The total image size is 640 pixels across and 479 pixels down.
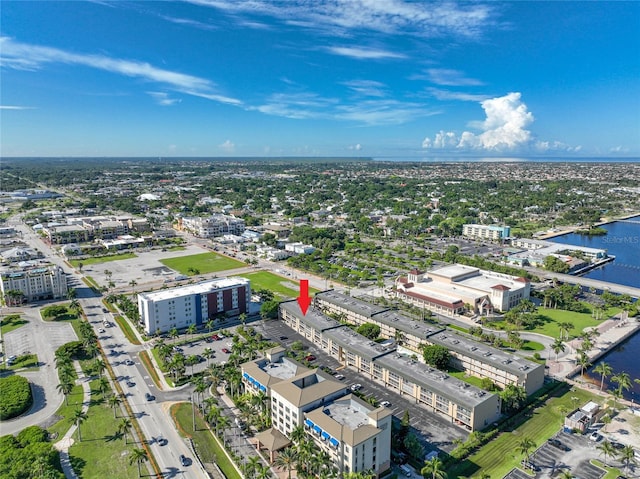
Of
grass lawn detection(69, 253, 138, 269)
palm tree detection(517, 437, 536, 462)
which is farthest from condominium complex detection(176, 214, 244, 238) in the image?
palm tree detection(517, 437, 536, 462)

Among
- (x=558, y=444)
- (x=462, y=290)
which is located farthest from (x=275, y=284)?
(x=558, y=444)

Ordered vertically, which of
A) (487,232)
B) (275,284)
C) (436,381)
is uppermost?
(487,232)

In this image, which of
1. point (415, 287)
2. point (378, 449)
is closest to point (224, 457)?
point (378, 449)

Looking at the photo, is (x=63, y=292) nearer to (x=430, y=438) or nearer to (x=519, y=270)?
(x=430, y=438)

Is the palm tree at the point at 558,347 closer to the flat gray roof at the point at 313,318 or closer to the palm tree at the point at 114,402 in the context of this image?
the flat gray roof at the point at 313,318

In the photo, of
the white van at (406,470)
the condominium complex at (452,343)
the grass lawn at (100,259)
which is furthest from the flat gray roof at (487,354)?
the grass lawn at (100,259)

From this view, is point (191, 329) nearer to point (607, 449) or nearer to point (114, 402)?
point (114, 402)
